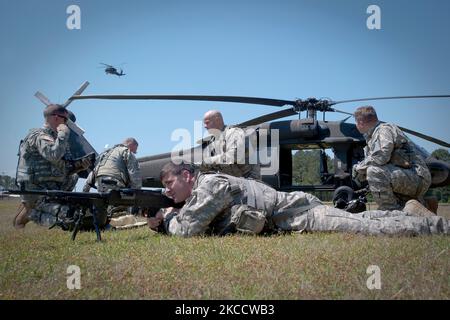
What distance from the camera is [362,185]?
891 cm

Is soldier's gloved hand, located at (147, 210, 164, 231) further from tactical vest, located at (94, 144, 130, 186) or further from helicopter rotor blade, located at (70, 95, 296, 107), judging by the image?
helicopter rotor blade, located at (70, 95, 296, 107)

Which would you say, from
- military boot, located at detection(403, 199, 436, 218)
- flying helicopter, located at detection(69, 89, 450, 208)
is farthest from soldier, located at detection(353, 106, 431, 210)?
flying helicopter, located at detection(69, 89, 450, 208)

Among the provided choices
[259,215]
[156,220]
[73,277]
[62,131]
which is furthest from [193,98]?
[73,277]

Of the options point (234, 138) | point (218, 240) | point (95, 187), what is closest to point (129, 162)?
point (95, 187)

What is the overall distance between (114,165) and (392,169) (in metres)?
4.40

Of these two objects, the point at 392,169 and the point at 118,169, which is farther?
the point at 118,169

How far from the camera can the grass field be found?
102 inches

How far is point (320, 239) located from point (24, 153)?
5153 mm

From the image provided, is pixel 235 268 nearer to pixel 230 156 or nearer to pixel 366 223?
pixel 366 223

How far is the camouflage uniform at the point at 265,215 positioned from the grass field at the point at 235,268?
0.23 meters

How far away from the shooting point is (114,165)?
7148mm

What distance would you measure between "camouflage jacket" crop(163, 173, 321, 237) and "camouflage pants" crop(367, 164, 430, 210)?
1552mm

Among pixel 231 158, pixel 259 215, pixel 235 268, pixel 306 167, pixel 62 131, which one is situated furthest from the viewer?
pixel 306 167

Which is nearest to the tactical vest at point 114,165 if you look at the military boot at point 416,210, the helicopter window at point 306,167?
the military boot at point 416,210
